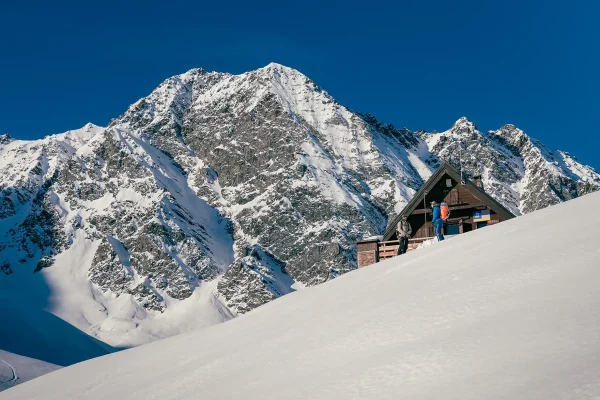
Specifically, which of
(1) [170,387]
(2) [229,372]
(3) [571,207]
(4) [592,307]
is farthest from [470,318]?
(3) [571,207]

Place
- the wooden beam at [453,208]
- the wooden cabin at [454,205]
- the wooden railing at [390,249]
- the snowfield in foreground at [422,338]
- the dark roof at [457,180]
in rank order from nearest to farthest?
the snowfield in foreground at [422,338]
the wooden railing at [390,249]
the dark roof at [457,180]
the wooden cabin at [454,205]
the wooden beam at [453,208]

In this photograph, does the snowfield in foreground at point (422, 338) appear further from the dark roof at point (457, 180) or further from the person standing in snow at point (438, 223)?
the dark roof at point (457, 180)

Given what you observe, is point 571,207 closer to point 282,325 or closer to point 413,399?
point 282,325

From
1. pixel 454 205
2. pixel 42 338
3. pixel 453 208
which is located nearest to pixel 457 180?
pixel 454 205

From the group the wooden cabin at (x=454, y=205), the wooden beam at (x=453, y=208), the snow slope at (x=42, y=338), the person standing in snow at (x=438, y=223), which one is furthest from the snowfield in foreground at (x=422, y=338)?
the snow slope at (x=42, y=338)

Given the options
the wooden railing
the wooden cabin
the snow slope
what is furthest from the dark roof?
the snow slope

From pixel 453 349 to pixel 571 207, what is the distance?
6358 mm

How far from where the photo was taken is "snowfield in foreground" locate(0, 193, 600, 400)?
6.48 metres

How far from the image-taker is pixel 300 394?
7.49 meters

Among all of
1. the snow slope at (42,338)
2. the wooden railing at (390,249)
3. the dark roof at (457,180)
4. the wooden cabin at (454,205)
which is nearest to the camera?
the wooden railing at (390,249)

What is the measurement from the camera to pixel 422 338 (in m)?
7.92

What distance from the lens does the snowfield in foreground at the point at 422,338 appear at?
6.48 m

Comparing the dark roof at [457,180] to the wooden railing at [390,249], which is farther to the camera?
the dark roof at [457,180]

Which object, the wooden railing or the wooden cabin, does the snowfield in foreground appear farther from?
the wooden cabin
